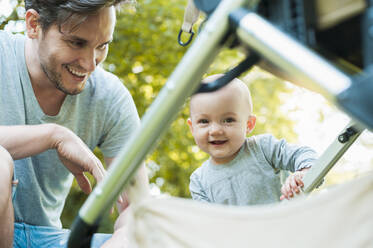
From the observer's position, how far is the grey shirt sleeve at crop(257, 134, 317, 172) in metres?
1.48

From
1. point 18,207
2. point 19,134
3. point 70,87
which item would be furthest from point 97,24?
point 18,207

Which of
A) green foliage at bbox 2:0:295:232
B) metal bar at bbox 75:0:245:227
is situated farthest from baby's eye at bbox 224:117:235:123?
green foliage at bbox 2:0:295:232

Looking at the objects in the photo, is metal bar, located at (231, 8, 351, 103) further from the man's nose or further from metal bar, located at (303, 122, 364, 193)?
the man's nose

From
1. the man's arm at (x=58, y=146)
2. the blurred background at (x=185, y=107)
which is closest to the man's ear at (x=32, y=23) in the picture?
the man's arm at (x=58, y=146)

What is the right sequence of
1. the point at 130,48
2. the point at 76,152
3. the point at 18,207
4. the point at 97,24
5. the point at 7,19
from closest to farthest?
the point at 76,152 < the point at 97,24 < the point at 18,207 < the point at 7,19 < the point at 130,48

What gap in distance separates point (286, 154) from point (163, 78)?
344cm

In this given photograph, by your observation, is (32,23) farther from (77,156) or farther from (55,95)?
(77,156)

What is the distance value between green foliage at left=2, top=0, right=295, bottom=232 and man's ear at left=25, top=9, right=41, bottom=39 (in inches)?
82.9

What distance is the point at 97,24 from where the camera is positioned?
162 cm

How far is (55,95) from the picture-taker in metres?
1.80

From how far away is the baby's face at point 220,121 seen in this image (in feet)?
5.23

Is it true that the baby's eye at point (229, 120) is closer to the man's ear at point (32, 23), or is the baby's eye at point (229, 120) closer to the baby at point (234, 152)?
the baby at point (234, 152)

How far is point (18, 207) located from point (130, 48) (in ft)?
10.0

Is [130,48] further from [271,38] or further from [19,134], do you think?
[271,38]
